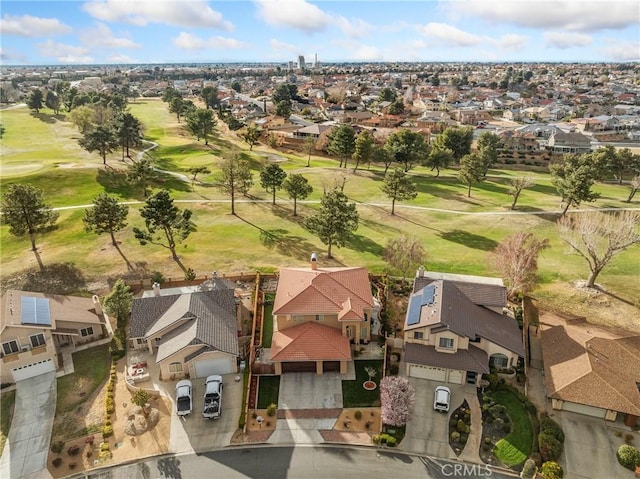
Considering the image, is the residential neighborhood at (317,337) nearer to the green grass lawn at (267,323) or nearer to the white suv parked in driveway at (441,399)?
the white suv parked in driveway at (441,399)

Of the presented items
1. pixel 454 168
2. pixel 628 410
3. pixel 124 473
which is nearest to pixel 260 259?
pixel 124 473

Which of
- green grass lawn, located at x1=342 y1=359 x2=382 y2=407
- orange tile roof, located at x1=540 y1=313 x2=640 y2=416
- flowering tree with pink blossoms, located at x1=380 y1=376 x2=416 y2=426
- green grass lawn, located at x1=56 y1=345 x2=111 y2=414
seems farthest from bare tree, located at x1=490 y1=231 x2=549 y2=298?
green grass lawn, located at x1=56 y1=345 x2=111 y2=414

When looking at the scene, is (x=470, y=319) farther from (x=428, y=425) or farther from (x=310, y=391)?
(x=310, y=391)

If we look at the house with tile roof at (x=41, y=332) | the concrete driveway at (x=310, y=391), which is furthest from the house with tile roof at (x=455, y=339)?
the house with tile roof at (x=41, y=332)

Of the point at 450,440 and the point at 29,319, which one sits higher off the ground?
the point at 29,319

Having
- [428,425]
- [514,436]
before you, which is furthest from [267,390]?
[514,436]

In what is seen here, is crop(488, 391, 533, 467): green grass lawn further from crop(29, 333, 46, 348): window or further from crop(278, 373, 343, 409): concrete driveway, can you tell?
crop(29, 333, 46, 348): window

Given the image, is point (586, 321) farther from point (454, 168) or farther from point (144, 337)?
point (454, 168)
